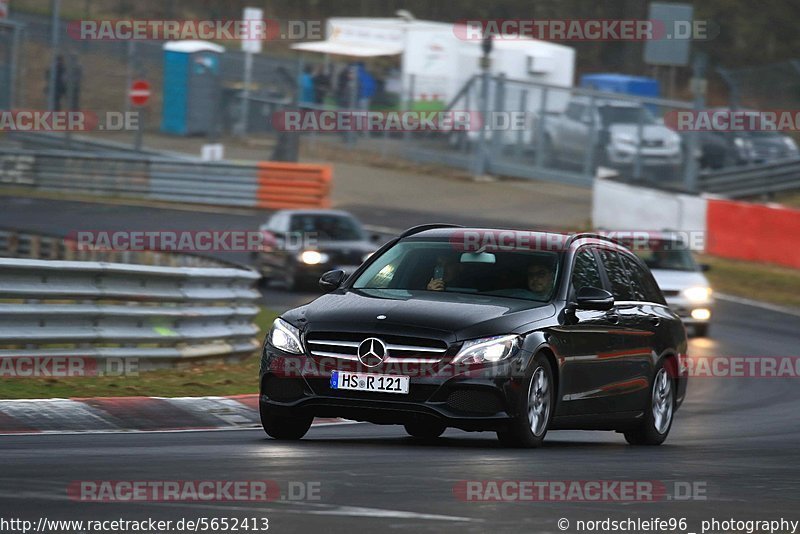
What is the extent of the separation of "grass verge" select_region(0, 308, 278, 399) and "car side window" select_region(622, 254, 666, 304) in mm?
3464

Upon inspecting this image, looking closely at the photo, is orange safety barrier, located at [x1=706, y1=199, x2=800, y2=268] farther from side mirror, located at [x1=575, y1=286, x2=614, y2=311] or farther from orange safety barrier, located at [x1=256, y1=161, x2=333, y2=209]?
side mirror, located at [x1=575, y1=286, x2=614, y2=311]

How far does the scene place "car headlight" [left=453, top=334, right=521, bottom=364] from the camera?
376 inches

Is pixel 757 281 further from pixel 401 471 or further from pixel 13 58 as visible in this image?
pixel 13 58

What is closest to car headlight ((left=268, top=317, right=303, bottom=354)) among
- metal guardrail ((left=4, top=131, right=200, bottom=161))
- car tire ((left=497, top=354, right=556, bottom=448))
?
car tire ((left=497, top=354, right=556, bottom=448))

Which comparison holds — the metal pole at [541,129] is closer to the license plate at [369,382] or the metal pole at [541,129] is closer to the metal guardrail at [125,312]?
the metal guardrail at [125,312]

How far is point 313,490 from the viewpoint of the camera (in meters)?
7.41

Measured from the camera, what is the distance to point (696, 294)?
876 inches

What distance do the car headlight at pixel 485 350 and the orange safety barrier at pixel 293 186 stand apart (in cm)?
2778

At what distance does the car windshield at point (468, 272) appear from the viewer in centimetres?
1050

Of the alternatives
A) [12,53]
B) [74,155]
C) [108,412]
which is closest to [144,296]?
[108,412]

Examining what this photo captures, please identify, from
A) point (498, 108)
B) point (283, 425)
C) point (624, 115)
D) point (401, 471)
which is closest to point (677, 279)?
point (283, 425)

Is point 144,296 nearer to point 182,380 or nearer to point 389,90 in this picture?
point 182,380

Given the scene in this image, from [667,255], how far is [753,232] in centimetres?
720


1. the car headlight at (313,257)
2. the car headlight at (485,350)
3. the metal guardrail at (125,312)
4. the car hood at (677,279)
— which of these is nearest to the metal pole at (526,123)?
the car headlight at (313,257)
